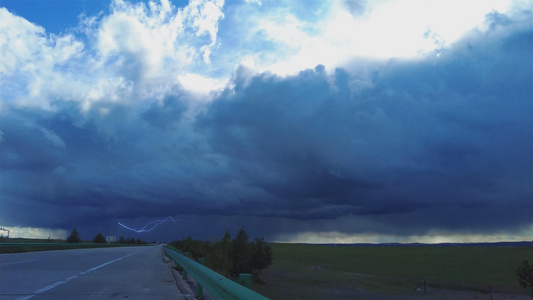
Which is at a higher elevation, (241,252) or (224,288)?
(241,252)

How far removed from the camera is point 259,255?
4059cm

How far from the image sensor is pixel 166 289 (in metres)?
13.0

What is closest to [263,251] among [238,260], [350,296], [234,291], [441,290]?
[238,260]

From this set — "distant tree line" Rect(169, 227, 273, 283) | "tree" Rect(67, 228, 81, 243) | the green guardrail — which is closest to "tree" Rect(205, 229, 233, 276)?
"distant tree line" Rect(169, 227, 273, 283)

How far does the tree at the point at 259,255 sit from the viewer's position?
39.5 metres

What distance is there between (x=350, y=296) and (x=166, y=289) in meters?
28.2

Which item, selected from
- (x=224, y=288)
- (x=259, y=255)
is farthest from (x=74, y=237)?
(x=224, y=288)

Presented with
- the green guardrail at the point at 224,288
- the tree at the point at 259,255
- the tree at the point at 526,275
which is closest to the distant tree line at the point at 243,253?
the tree at the point at 259,255

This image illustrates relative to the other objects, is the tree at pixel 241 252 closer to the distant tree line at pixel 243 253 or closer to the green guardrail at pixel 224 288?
the distant tree line at pixel 243 253

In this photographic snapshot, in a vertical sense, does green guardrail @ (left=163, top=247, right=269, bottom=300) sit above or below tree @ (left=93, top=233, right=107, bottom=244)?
below

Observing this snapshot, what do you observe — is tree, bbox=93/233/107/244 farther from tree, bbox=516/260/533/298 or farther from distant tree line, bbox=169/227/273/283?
tree, bbox=516/260/533/298

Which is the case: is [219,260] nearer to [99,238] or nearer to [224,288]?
[224,288]

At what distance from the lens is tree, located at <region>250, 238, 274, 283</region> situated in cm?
3947

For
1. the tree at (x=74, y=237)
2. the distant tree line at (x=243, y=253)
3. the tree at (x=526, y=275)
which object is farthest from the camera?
the tree at (x=74, y=237)
